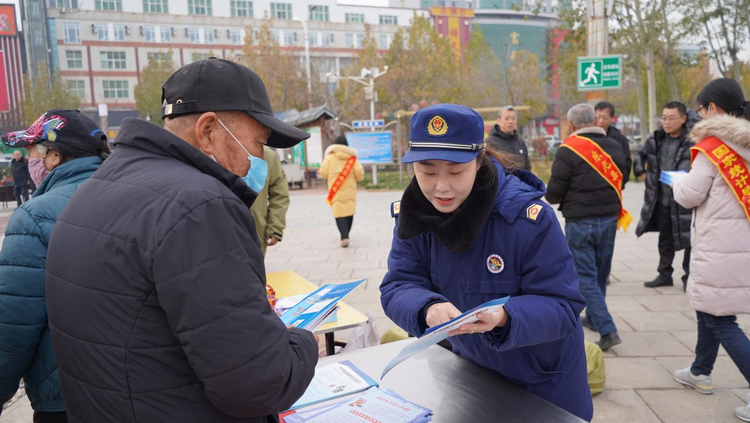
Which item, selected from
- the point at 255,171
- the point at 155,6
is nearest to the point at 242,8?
the point at 155,6

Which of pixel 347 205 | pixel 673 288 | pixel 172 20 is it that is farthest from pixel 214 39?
pixel 673 288

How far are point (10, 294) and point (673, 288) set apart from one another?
244 inches

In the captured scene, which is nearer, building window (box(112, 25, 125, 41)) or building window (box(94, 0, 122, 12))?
building window (box(112, 25, 125, 41))

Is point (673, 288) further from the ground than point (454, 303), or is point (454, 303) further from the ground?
point (454, 303)

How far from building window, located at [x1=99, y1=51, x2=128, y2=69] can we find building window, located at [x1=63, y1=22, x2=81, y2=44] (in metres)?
2.42

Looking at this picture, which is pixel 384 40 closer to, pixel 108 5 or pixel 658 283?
pixel 108 5

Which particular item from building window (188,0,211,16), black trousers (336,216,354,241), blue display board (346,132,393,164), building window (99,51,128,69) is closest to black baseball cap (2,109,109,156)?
black trousers (336,216,354,241)

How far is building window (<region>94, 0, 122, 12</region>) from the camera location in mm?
57188

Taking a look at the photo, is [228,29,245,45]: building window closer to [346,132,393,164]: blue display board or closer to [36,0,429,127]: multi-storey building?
[36,0,429,127]: multi-storey building

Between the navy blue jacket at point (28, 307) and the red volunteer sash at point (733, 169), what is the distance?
11.4 feet

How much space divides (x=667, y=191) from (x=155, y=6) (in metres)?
63.7

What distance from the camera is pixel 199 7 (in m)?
62.3

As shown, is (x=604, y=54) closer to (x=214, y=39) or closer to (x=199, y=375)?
(x=199, y=375)

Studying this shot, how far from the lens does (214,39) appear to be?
61344 millimetres
